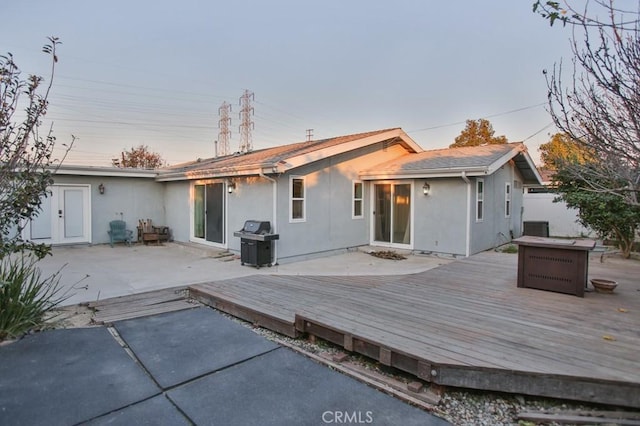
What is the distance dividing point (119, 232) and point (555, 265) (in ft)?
40.4

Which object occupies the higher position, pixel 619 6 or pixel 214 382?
pixel 619 6

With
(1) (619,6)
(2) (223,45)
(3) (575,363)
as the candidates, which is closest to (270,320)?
(3) (575,363)

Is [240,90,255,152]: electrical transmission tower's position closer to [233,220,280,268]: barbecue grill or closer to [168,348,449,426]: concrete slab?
Result: [233,220,280,268]: barbecue grill

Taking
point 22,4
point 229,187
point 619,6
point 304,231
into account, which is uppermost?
point 22,4

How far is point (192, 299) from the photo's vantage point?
18.0 feet

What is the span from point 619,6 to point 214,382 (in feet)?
14.8

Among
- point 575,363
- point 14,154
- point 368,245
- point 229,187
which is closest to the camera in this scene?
point 575,363

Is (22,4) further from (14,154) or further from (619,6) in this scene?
(619,6)

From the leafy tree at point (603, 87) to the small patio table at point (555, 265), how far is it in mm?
1584

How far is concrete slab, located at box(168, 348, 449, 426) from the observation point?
2.43m

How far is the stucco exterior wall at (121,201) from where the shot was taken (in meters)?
11.5

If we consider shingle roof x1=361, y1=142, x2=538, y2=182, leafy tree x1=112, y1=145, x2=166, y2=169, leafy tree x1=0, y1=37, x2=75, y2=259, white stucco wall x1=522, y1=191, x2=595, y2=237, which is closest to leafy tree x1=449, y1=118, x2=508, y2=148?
white stucco wall x1=522, y1=191, x2=595, y2=237

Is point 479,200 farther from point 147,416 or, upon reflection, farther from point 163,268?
point 147,416

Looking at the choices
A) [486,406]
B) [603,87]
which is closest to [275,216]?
[486,406]
